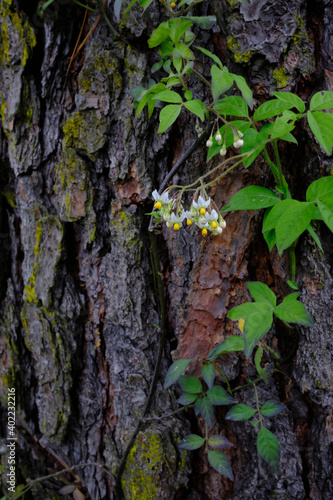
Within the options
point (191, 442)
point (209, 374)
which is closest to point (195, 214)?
point (209, 374)

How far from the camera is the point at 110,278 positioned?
126cm

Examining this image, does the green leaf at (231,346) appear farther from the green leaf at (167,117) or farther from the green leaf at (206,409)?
the green leaf at (167,117)

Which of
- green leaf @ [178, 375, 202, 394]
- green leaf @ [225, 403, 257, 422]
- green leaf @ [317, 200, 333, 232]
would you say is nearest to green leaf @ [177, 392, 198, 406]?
green leaf @ [178, 375, 202, 394]

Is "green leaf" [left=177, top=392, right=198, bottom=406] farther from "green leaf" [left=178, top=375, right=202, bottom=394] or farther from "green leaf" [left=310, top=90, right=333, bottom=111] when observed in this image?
"green leaf" [left=310, top=90, right=333, bottom=111]

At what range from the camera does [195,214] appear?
100 centimetres

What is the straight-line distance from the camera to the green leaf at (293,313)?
0.92 metres

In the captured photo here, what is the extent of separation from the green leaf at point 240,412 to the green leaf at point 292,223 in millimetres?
517

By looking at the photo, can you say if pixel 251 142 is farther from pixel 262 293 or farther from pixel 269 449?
pixel 269 449

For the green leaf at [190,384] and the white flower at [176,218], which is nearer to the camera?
the white flower at [176,218]

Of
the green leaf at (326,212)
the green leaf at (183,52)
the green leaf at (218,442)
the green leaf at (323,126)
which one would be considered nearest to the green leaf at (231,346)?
the green leaf at (218,442)

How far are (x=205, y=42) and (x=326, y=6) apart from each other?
367 millimetres

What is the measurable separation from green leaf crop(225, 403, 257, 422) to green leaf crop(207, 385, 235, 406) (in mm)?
32

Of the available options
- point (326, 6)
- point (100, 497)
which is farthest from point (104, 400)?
point (326, 6)

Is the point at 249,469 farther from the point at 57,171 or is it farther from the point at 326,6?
the point at 326,6
